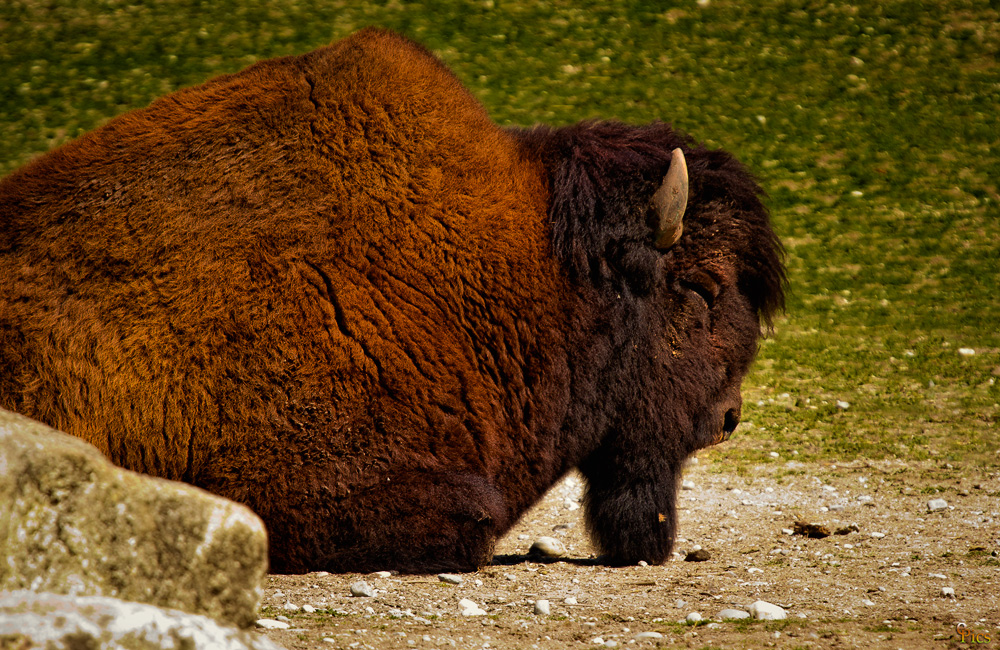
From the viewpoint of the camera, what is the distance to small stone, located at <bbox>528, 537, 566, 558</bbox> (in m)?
5.60

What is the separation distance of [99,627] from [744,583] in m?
3.42

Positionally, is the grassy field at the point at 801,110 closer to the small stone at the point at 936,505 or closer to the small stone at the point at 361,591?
the small stone at the point at 936,505

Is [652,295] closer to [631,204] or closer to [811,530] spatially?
[631,204]

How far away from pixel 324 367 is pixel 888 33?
49.5 ft

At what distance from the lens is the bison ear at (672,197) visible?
190 inches

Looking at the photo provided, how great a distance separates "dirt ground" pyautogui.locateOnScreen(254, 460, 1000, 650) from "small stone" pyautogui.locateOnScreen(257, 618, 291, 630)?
7 cm

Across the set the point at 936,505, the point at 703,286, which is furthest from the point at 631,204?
the point at 936,505

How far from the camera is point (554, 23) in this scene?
57.0 feet

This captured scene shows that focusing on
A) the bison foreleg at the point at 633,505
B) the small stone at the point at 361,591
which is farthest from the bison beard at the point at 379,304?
the small stone at the point at 361,591

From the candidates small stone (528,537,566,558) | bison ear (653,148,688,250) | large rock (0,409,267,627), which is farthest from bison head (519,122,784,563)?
large rock (0,409,267,627)

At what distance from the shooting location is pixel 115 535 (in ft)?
7.91

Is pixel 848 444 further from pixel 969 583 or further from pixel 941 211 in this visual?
pixel 941 211

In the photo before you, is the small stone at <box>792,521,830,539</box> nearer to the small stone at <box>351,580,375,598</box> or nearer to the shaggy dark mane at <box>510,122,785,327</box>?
the shaggy dark mane at <box>510,122,785,327</box>

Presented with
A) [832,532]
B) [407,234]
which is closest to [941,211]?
[832,532]
